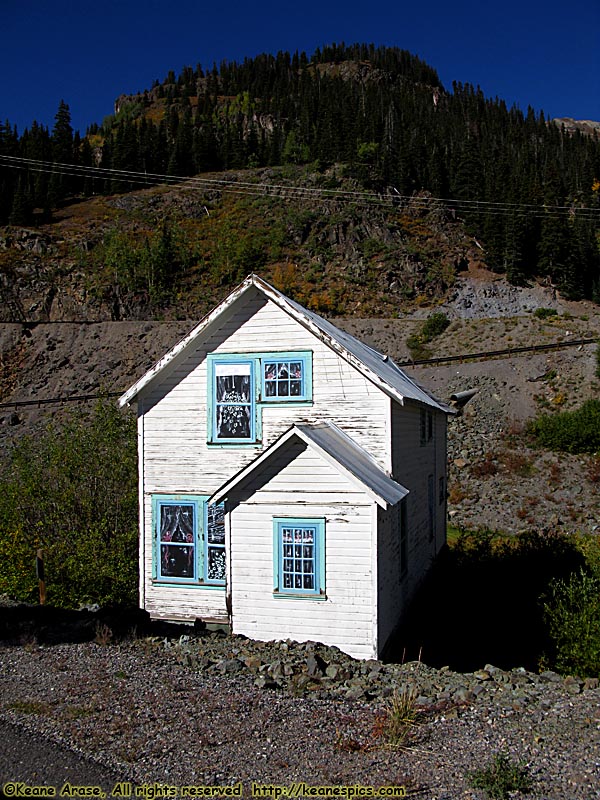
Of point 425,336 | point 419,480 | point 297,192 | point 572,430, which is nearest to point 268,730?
point 419,480

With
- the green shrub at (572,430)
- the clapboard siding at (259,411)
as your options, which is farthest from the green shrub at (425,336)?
the clapboard siding at (259,411)

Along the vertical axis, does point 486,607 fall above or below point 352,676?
below

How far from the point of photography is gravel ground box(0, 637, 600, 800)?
6598mm

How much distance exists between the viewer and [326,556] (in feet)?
37.2

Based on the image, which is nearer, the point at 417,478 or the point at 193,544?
the point at 193,544

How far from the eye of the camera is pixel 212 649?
1123 centimetres

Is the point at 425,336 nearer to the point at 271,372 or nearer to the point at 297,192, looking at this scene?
the point at 271,372

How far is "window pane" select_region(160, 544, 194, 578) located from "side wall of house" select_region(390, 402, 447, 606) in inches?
170

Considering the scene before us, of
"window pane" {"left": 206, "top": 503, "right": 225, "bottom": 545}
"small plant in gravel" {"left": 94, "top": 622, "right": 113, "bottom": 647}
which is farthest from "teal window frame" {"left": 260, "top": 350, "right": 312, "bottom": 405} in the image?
"small plant in gravel" {"left": 94, "top": 622, "right": 113, "bottom": 647}

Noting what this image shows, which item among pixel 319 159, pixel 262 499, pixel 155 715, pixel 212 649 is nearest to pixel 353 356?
pixel 262 499

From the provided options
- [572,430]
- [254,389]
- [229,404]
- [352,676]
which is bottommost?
[352,676]

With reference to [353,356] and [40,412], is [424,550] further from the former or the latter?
[40,412]

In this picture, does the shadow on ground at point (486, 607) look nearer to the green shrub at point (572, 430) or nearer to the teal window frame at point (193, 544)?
the teal window frame at point (193, 544)

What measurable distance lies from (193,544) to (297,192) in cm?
7036
